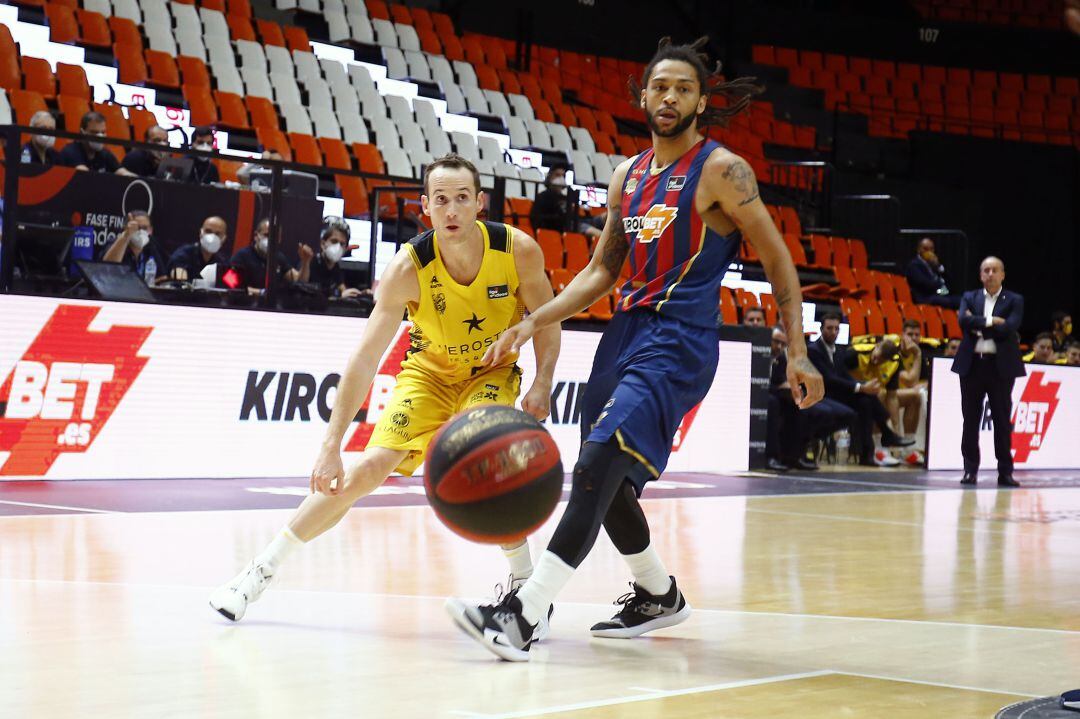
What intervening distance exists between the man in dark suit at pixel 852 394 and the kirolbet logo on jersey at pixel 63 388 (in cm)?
667

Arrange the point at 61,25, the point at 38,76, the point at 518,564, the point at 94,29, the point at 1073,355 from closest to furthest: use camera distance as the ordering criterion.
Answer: the point at 518,564, the point at 38,76, the point at 61,25, the point at 94,29, the point at 1073,355

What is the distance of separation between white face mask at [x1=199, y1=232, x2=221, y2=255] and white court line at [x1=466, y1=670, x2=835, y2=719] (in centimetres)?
644

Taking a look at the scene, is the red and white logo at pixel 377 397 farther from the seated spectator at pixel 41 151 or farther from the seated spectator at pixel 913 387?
the seated spectator at pixel 913 387

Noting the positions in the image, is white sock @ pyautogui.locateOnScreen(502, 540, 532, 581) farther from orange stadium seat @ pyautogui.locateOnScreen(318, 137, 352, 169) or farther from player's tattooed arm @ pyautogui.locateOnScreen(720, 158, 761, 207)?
orange stadium seat @ pyautogui.locateOnScreen(318, 137, 352, 169)

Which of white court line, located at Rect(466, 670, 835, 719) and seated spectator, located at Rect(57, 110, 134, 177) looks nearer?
white court line, located at Rect(466, 670, 835, 719)

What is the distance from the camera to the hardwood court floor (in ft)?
11.0

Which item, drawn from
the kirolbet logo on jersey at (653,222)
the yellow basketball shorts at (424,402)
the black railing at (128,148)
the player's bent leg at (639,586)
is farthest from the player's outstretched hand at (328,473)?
the black railing at (128,148)

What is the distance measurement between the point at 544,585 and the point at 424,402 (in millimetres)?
872

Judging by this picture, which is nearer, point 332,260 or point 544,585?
point 544,585

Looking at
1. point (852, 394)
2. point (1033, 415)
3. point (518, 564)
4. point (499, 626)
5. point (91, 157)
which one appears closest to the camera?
point (499, 626)

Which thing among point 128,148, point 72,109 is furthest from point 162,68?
point 128,148

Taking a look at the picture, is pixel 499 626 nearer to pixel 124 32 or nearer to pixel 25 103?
pixel 25 103

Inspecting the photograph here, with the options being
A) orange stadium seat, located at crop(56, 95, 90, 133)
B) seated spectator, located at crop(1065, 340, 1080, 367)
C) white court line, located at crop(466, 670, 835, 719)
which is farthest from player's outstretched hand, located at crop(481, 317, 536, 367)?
seated spectator, located at crop(1065, 340, 1080, 367)

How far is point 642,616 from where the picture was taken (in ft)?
14.5
